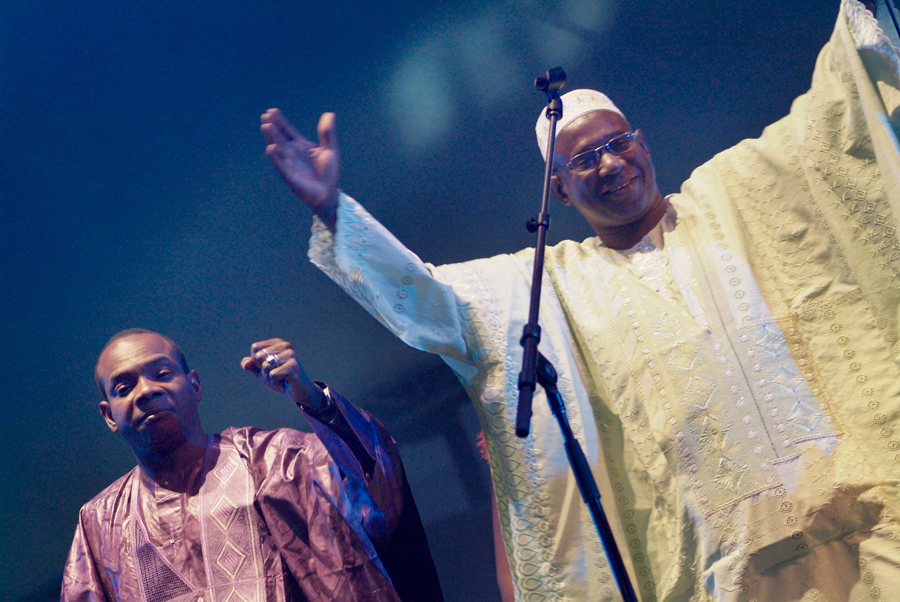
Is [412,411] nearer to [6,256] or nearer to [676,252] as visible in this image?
[676,252]

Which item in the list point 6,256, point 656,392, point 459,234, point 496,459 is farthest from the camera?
point 459,234

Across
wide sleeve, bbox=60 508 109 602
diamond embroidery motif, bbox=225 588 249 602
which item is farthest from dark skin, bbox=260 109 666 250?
wide sleeve, bbox=60 508 109 602

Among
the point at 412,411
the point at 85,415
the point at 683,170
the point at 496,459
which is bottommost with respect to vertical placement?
the point at 496,459

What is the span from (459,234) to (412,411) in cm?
86

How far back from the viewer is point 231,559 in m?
2.33

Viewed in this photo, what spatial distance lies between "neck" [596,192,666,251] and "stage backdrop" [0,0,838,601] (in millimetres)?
632

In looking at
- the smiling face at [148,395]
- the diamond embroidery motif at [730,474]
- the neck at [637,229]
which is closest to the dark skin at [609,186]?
the neck at [637,229]

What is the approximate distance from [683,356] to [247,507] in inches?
63.8

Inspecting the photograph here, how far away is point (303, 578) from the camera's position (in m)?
2.29

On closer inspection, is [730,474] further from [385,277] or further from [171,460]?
[171,460]

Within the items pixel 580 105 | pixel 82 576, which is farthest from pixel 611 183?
pixel 82 576

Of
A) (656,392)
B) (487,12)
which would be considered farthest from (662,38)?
(656,392)

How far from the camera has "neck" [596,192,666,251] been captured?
2414 mm

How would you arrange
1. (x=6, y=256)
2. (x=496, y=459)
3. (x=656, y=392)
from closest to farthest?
(x=656, y=392), (x=496, y=459), (x=6, y=256)
